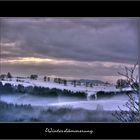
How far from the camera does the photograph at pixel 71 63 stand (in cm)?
459

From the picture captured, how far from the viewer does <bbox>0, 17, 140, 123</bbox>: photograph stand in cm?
459

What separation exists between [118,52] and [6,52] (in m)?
0.62

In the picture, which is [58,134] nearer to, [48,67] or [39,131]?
[39,131]

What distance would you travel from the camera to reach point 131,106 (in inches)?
180

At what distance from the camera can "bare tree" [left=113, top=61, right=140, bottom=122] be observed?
180 inches

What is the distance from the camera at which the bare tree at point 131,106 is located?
4.57 meters

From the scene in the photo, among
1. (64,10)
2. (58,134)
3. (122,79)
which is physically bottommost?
(58,134)

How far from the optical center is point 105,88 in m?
4.60

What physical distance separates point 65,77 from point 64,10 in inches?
14.4

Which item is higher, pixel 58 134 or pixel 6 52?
pixel 6 52

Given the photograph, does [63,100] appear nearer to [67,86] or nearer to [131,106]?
[67,86]

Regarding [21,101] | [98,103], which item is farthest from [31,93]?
[98,103]

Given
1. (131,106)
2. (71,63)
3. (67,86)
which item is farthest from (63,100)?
(131,106)

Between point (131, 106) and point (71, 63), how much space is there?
1.33 feet
